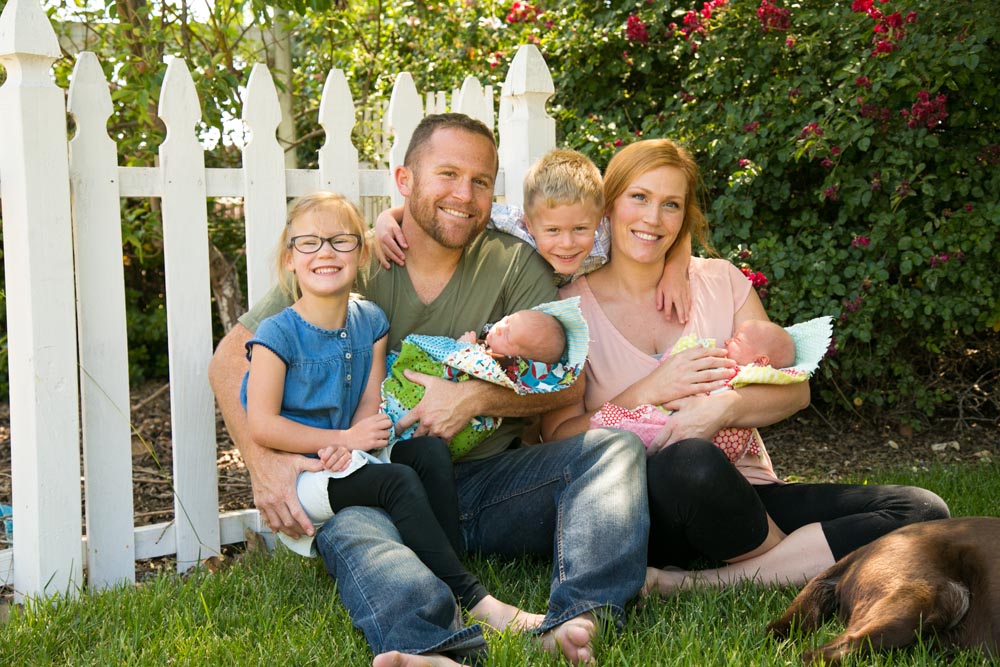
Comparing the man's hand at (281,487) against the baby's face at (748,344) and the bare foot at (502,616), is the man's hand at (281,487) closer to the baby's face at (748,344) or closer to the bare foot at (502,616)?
the bare foot at (502,616)

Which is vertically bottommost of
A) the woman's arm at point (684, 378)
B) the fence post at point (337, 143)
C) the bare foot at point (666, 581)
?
the bare foot at point (666, 581)

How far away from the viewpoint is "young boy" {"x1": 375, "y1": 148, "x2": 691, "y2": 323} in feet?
10.6

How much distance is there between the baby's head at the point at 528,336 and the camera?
3076 millimetres

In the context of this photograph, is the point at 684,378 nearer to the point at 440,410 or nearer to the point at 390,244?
the point at 440,410

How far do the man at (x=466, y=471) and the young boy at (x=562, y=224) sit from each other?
5 centimetres

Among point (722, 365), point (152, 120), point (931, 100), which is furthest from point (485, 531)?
point (931, 100)

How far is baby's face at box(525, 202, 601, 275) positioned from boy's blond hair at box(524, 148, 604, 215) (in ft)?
A: 0.06

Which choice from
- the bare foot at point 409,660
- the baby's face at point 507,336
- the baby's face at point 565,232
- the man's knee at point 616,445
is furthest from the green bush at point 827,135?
the bare foot at point 409,660

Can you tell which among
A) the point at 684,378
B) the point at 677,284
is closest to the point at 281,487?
the point at 684,378

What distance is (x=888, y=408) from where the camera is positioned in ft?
18.7

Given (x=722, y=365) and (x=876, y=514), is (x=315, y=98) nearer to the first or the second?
(x=722, y=365)

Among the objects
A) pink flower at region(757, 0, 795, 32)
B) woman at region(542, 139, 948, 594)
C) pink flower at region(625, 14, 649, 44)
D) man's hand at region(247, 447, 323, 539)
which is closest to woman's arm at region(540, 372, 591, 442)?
woman at region(542, 139, 948, 594)

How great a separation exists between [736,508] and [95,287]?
2.01m

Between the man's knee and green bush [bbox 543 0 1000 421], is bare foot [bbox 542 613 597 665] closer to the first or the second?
the man's knee
